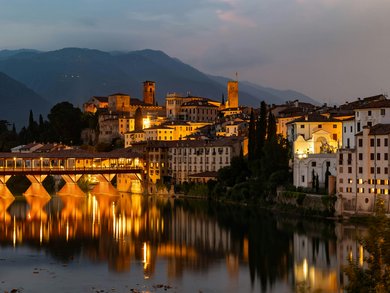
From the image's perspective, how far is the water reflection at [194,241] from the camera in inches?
1356

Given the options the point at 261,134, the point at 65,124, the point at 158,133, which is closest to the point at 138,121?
the point at 158,133

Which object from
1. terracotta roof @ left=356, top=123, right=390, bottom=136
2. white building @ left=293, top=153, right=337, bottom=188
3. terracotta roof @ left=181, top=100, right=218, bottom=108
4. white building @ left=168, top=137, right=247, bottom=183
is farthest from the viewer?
terracotta roof @ left=181, top=100, right=218, bottom=108

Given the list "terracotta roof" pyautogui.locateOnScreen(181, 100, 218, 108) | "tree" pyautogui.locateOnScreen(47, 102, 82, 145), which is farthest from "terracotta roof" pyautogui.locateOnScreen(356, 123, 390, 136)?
"tree" pyautogui.locateOnScreen(47, 102, 82, 145)

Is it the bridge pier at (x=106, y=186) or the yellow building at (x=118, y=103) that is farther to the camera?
the yellow building at (x=118, y=103)

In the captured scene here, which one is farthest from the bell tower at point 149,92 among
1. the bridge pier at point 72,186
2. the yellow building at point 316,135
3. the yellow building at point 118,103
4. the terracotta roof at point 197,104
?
the yellow building at point 316,135

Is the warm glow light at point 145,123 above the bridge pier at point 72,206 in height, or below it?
above

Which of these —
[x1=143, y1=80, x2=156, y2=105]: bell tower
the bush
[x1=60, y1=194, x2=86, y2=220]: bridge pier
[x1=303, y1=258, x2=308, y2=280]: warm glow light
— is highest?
[x1=143, y1=80, x2=156, y2=105]: bell tower

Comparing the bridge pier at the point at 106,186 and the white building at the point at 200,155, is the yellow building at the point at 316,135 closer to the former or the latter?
the white building at the point at 200,155

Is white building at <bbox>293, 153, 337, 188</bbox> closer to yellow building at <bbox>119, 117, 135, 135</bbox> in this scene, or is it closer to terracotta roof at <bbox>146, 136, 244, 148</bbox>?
terracotta roof at <bbox>146, 136, 244, 148</bbox>

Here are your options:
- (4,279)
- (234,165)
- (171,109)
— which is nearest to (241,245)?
(4,279)

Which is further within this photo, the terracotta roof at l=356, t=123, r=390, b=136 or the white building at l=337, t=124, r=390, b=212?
the terracotta roof at l=356, t=123, r=390, b=136

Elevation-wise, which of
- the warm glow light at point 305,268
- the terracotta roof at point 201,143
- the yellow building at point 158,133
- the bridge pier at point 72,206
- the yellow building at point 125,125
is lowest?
the warm glow light at point 305,268

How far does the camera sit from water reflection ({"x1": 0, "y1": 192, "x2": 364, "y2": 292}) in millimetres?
34438

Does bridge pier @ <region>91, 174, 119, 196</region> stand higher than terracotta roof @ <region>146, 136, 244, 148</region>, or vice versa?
terracotta roof @ <region>146, 136, 244, 148</region>
